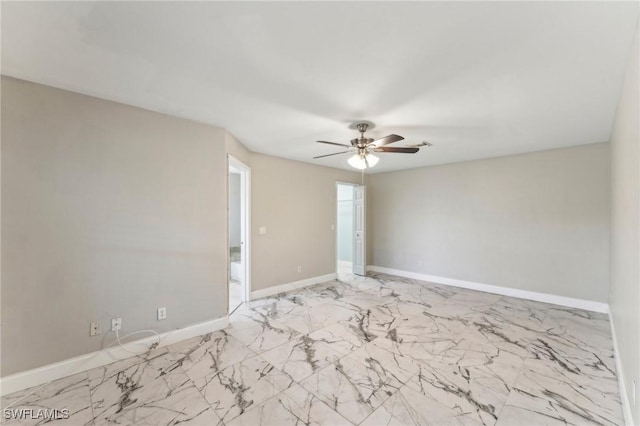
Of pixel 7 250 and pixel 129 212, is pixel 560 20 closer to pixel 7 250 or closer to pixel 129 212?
pixel 129 212

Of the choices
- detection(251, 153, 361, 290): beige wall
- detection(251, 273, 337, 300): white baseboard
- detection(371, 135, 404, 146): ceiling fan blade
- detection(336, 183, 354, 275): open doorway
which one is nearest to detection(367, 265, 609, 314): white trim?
detection(251, 273, 337, 300): white baseboard

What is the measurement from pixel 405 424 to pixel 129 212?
299 centimetres

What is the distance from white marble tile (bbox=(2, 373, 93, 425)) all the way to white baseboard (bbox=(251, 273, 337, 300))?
93.7 inches

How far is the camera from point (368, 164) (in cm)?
317

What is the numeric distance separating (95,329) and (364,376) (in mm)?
2505

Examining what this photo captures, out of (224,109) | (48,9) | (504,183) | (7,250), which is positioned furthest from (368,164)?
(7,250)

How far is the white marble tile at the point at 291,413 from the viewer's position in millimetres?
1765

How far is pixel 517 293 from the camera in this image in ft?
14.7

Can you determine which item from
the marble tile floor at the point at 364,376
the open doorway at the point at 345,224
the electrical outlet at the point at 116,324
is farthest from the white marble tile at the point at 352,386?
the open doorway at the point at 345,224

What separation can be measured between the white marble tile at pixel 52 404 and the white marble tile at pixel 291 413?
3.57ft

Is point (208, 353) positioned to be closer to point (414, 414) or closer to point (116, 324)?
point (116, 324)

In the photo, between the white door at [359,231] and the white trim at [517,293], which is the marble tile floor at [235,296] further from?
the white trim at [517,293]

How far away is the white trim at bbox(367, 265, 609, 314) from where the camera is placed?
384 cm

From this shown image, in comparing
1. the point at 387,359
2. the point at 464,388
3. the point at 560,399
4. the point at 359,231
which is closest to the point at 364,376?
the point at 387,359
